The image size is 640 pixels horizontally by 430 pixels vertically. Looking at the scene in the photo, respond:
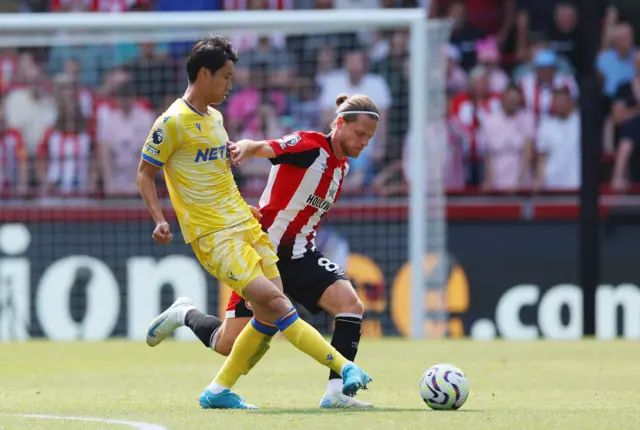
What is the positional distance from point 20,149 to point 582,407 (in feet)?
36.9

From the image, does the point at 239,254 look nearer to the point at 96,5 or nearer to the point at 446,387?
the point at 446,387

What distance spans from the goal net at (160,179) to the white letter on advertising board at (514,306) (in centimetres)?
69

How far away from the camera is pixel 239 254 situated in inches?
309

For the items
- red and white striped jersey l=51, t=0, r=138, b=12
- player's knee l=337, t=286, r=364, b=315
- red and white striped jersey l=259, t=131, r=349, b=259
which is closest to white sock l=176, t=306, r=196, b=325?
red and white striped jersey l=259, t=131, r=349, b=259

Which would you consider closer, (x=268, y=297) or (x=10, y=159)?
(x=268, y=297)

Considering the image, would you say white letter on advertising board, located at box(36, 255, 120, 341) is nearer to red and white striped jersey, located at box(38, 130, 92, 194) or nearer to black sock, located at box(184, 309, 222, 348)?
red and white striped jersey, located at box(38, 130, 92, 194)

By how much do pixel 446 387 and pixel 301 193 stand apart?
164 centimetres

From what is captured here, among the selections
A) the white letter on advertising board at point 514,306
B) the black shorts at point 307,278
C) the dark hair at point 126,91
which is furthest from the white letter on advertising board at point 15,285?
the black shorts at point 307,278

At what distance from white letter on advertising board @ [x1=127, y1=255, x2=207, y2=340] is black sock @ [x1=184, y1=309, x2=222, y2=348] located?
25.9 feet

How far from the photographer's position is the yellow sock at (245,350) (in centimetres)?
804

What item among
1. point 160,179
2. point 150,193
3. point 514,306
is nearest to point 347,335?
point 150,193

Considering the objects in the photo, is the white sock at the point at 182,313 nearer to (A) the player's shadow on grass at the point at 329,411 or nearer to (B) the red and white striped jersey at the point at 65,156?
(A) the player's shadow on grass at the point at 329,411

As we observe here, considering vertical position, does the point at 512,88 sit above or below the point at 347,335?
above

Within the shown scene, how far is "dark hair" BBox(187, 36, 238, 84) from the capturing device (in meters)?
7.97
